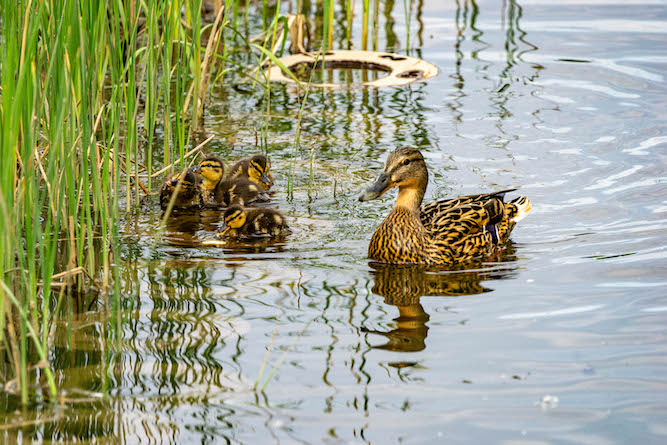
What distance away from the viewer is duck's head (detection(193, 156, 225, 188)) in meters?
5.52

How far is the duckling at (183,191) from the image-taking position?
5.16 m

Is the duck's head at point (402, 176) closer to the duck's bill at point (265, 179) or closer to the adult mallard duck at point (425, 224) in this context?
the adult mallard duck at point (425, 224)

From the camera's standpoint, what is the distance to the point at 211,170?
5543 mm

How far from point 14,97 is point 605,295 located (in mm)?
2475

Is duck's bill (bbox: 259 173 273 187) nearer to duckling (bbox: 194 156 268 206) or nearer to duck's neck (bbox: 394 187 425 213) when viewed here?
duckling (bbox: 194 156 268 206)

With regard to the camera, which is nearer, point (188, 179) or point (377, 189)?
point (377, 189)

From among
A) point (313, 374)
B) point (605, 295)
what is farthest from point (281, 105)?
point (313, 374)

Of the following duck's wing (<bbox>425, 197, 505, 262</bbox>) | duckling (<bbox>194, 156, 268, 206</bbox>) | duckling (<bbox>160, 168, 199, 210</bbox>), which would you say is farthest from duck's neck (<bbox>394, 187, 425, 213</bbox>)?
duckling (<bbox>160, 168, 199, 210</bbox>)

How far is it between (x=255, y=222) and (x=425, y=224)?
86 centimetres

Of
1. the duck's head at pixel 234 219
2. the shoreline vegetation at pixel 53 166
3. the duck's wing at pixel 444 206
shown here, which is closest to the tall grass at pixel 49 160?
the shoreline vegetation at pixel 53 166

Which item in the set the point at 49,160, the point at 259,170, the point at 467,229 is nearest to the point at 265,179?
the point at 259,170

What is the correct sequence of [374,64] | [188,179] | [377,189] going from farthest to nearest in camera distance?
[374,64]
[188,179]
[377,189]

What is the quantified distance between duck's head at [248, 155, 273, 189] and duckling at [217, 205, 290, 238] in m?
0.62

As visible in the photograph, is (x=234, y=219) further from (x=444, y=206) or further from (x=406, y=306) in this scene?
(x=406, y=306)
